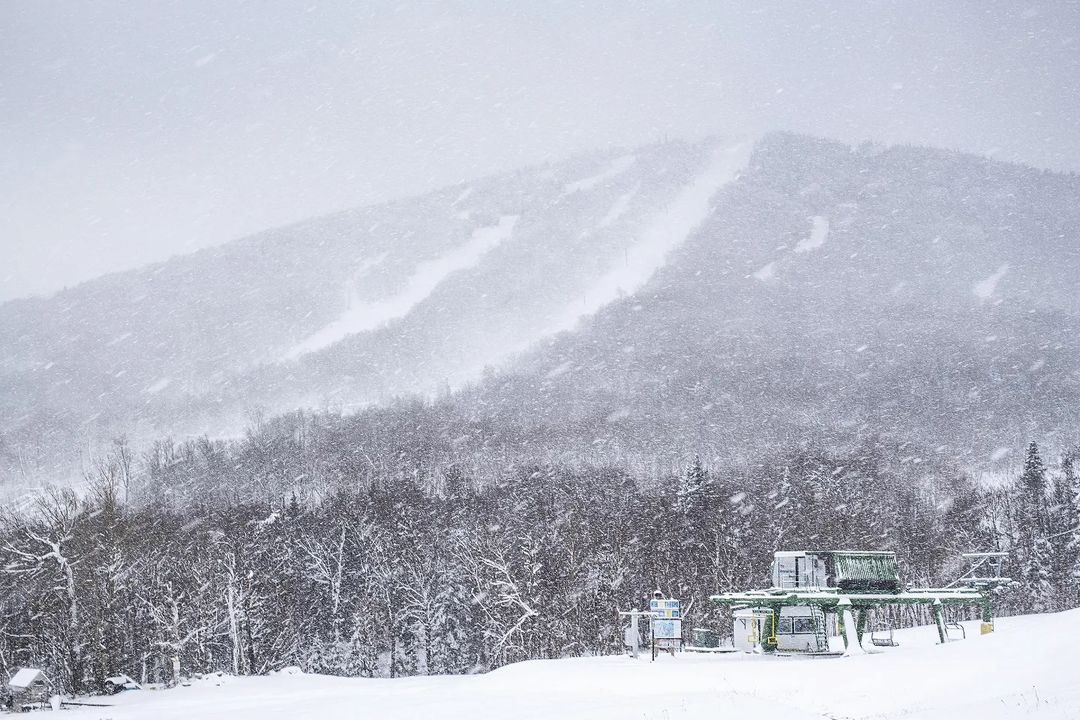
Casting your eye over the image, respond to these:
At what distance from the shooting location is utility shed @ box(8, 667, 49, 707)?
4634 centimetres

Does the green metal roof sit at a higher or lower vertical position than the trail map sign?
higher

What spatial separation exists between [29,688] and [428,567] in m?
30.9

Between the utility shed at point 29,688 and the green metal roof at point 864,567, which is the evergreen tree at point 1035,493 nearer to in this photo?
the green metal roof at point 864,567

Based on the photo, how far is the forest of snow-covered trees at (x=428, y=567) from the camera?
56438 mm

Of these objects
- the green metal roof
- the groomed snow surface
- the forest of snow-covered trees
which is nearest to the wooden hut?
the forest of snow-covered trees

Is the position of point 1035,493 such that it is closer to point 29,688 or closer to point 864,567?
point 864,567

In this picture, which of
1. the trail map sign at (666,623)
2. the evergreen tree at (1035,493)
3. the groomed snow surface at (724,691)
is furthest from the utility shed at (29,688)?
the evergreen tree at (1035,493)

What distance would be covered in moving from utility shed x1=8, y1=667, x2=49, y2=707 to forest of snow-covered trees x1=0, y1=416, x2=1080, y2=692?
1.67 meters

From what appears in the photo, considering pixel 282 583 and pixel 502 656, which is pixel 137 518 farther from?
pixel 502 656

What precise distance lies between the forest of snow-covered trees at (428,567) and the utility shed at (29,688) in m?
1.67

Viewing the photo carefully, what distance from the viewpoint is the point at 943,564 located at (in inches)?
3403

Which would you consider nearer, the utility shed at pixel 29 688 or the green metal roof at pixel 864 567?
the green metal roof at pixel 864 567

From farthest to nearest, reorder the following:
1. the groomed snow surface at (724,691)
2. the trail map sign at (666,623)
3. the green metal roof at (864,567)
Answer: the trail map sign at (666,623)
the green metal roof at (864,567)
the groomed snow surface at (724,691)

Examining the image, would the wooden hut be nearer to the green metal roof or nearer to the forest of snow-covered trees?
the forest of snow-covered trees
